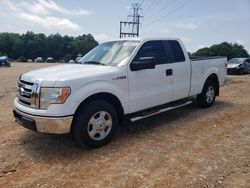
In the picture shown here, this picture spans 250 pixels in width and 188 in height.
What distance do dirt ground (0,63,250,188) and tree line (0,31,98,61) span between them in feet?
314

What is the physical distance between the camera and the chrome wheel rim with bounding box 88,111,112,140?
15.0ft

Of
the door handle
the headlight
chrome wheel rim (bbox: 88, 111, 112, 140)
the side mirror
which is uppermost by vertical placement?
the side mirror

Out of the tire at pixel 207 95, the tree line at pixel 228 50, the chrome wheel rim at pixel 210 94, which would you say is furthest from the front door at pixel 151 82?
the tree line at pixel 228 50

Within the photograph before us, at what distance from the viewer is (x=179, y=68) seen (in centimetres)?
622

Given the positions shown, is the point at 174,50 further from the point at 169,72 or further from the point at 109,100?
the point at 109,100

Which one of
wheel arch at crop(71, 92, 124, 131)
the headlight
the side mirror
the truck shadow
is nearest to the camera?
the headlight

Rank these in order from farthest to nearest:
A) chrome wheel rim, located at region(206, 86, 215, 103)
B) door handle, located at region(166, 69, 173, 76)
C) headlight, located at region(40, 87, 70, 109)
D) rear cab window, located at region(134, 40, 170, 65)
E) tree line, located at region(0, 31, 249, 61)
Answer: tree line, located at region(0, 31, 249, 61) → chrome wheel rim, located at region(206, 86, 215, 103) → door handle, located at region(166, 69, 173, 76) → rear cab window, located at region(134, 40, 170, 65) → headlight, located at region(40, 87, 70, 109)

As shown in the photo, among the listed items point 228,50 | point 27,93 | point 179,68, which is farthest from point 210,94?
point 228,50

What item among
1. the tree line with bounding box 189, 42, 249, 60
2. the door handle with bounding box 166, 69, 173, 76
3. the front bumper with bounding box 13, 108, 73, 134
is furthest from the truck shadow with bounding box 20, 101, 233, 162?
the tree line with bounding box 189, 42, 249, 60

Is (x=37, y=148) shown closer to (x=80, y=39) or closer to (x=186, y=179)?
(x=186, y=179)

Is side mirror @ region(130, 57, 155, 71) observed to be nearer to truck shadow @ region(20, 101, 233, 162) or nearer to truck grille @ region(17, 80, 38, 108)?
truck shadow @ region(20, 101, 233, 162)

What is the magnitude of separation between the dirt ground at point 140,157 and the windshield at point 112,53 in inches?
56.8

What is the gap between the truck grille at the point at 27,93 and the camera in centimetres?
429

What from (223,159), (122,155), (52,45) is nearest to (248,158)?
(223,159)
